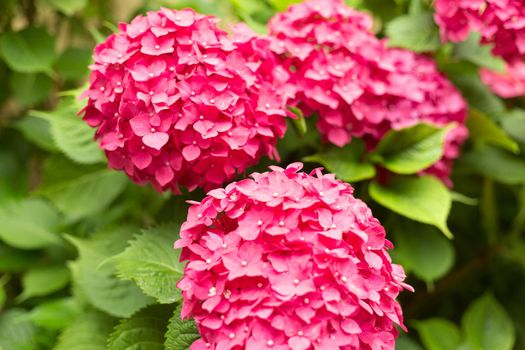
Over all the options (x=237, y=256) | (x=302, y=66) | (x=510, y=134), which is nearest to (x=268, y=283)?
(x=237, y=256)

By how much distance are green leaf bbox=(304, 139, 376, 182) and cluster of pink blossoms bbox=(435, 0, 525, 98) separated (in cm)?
30

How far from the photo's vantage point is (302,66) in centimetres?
116

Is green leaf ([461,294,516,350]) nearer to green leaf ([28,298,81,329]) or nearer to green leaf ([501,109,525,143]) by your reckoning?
green leaf ([501,109,525,143])

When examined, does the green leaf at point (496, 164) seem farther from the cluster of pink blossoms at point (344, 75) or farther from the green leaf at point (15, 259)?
the green leaf at point (15, 259)

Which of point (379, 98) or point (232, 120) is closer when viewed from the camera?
point (232, 120)

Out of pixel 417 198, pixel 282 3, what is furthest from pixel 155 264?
pixel 282 3

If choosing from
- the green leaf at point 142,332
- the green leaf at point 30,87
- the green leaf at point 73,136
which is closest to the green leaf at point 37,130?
the green leaf at point 30,87

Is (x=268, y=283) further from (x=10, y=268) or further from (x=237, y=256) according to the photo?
(x=10, y=268)

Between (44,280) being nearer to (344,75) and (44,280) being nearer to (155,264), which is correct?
(155,264)

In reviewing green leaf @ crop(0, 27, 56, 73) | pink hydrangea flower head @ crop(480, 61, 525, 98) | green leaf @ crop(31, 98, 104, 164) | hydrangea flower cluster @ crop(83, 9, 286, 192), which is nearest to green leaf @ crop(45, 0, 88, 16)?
green leaf @ crop(0, 27, 56, 73)

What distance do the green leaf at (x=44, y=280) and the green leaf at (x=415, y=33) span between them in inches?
34.1

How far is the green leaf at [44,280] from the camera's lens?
4.70 ft

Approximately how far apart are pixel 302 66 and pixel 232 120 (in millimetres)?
237

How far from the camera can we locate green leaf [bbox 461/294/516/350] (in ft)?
4.49
